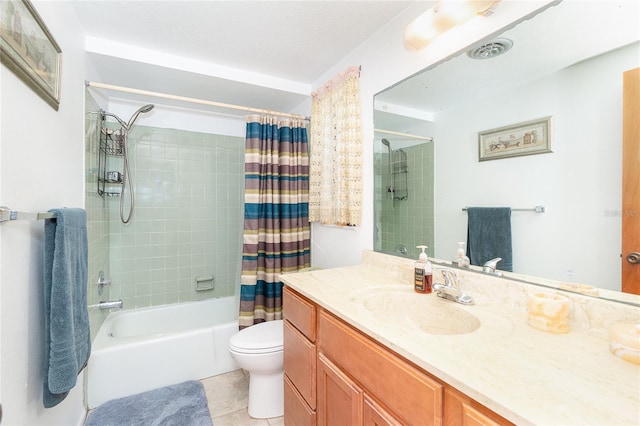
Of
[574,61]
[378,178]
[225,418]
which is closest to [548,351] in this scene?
[574,61]

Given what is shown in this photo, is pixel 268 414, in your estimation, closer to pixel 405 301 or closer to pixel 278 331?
pixel 278 331

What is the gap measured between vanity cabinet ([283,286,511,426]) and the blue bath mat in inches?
25.1

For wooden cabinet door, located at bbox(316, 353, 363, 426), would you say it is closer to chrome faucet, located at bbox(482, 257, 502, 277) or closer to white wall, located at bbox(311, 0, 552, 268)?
chrome faucet, located at bbox(482, 257, 502, 277)

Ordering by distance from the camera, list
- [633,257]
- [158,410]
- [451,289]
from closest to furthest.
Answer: [633,257] < [451,289] < [158,410]

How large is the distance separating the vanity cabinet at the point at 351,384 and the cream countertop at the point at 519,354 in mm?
42

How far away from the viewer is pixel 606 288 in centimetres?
89

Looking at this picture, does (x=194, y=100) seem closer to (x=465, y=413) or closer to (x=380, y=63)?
(x=380, y=63)

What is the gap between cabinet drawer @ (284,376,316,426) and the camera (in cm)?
122

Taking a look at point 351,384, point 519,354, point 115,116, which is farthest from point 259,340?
point 115,116

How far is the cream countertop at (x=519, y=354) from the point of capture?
0.53m

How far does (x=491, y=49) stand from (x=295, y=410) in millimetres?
1841

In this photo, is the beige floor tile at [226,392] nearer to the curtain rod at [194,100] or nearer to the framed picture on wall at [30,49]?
the framed picture on wall at [30,49]

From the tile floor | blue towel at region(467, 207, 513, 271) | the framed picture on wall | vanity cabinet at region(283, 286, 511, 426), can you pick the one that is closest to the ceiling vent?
blue towel at region(467, 207, 513, 271)

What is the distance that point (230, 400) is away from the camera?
1826 millimetres
